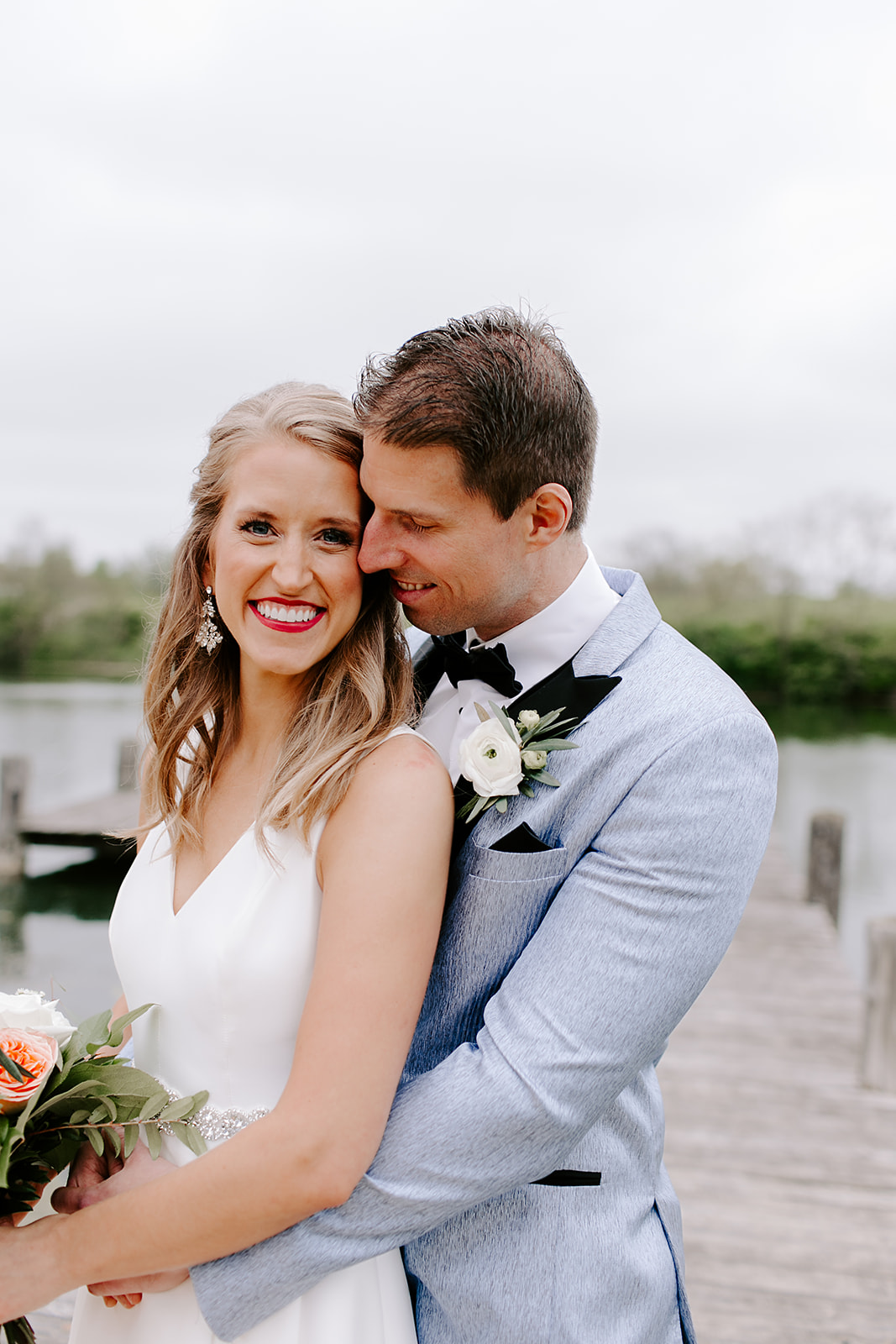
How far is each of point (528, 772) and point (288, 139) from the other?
56.0m

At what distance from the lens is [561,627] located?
170 cm

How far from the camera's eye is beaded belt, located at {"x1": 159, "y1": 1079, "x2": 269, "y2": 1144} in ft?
4.71

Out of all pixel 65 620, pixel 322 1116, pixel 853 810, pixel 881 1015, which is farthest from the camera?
pixel 65 620

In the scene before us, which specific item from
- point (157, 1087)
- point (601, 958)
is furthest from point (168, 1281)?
point (601, 958)

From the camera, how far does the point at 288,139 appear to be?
49000 millimetres

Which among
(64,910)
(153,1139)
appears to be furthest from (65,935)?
(153,1139)

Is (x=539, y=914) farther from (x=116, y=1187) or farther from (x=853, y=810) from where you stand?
(x=853, y=810)

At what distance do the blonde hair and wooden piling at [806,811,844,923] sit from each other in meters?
6.72

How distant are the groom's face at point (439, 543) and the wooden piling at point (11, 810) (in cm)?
1027

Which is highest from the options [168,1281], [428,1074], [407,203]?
[407,203]

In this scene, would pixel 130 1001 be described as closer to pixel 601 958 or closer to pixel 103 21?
pixel 601 958

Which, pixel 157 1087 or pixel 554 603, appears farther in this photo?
pixel 554 603

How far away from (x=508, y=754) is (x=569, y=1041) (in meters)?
0.41

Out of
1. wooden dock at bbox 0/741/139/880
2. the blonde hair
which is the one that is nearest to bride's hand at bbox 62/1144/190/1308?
the blonde hair
